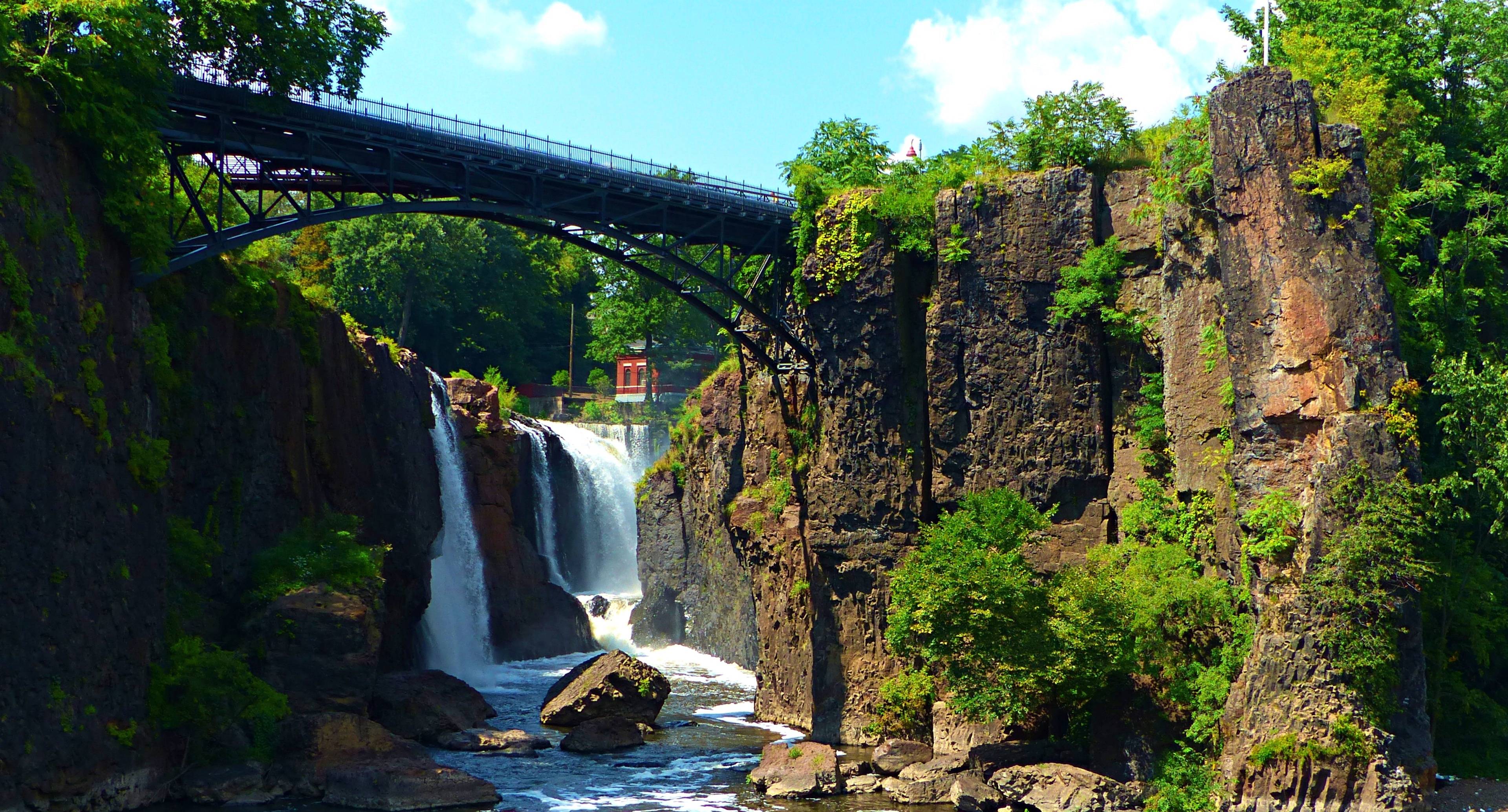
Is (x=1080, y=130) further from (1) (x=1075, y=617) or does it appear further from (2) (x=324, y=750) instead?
(2) (x=324, y=750)

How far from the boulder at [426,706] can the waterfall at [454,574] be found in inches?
331

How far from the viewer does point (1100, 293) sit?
34.1m

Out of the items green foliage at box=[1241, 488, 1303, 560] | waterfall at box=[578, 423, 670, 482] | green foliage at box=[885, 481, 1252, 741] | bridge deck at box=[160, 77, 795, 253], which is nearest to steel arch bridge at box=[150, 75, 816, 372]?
bridge deck at box=[160, 77, 795, 253]

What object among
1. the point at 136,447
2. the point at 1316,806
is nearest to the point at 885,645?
the point at 1316,806

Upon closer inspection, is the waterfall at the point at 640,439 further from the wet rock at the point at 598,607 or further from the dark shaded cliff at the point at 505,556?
the dark shaded cliff at the point at 505,556

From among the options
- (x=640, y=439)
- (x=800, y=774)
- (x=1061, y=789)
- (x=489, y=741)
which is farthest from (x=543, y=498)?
(x=1061, y=789)

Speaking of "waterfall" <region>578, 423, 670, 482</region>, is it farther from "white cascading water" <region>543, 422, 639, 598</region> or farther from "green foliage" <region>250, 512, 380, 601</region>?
"green foliage" <region>250, 512, 380, 601</region>

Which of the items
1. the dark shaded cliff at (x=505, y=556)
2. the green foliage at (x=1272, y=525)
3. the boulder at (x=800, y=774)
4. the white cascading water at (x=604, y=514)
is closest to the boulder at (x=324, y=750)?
the boulder at (x=800, y=774)

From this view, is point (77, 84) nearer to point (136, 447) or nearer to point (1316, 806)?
point (136, 447)

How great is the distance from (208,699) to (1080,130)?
83.4 feet

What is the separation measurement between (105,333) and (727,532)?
1069 inches

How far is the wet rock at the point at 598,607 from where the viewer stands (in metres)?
60.1

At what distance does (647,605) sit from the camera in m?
59.1

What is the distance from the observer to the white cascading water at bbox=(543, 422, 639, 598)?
64.6 m
